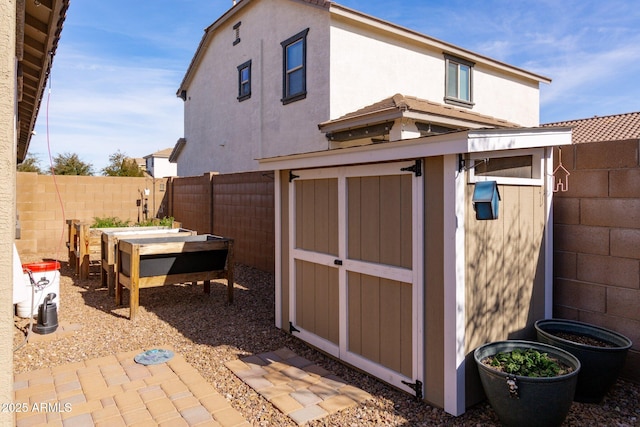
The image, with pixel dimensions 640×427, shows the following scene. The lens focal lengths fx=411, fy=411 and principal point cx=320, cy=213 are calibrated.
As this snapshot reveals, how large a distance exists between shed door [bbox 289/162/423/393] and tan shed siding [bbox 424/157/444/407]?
0.06 metres

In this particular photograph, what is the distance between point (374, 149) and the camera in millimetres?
3564

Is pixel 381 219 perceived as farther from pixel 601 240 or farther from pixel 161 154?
pixel 161 154

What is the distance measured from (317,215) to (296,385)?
171cm

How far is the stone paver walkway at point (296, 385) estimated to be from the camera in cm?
318

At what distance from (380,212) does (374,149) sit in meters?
0.57

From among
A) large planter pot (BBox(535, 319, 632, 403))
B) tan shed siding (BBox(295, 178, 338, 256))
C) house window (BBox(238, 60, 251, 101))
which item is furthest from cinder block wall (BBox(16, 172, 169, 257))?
large planter pot (BBox(535, 319, 632, 403))

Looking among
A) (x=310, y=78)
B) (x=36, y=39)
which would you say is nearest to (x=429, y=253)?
(x=36, y=39)

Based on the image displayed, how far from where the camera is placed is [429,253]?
Result: 328 cm

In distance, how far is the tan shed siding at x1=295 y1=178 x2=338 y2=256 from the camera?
4207 millimetres

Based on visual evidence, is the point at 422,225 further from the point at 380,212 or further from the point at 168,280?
the point at 168,280

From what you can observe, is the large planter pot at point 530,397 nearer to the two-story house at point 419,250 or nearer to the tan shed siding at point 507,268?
the two-story house at point 419,250

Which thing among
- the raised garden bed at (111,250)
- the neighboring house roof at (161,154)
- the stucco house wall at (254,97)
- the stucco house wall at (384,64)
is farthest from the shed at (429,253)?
the neighboring house roof at (161,154)

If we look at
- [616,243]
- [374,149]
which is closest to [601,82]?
[616,243]

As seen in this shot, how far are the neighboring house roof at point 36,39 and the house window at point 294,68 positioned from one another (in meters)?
5.43
